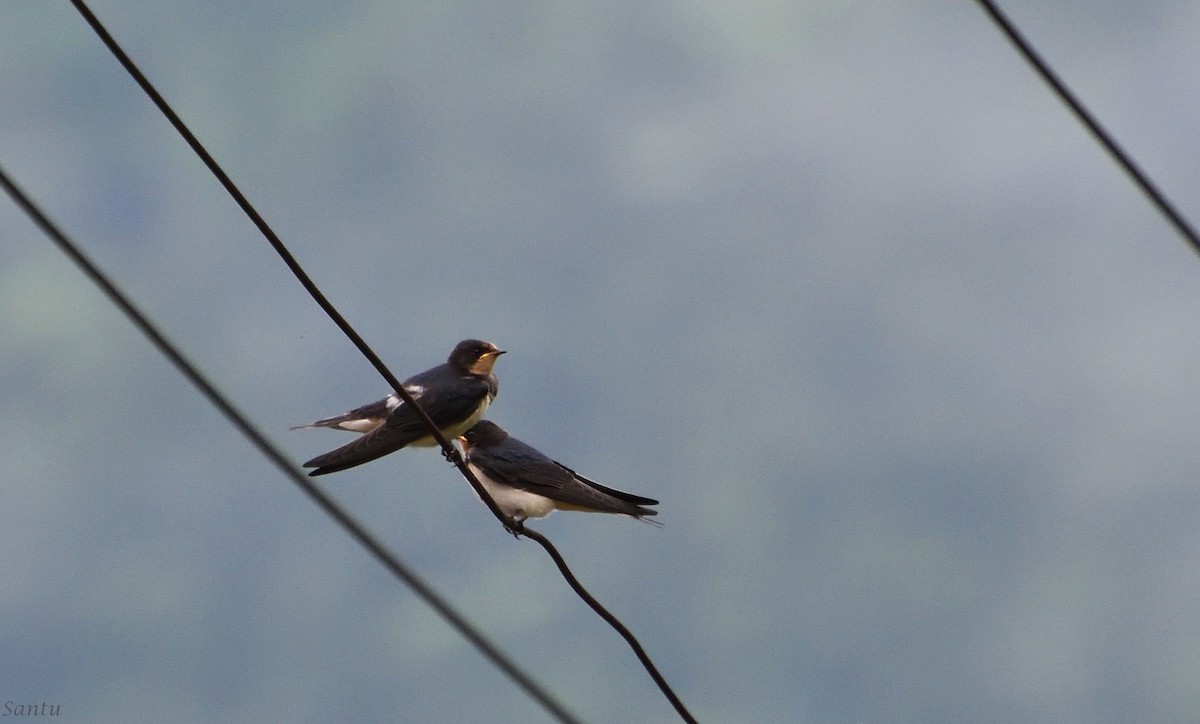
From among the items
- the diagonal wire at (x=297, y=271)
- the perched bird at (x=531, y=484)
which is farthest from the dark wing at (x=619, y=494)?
the diagonal wire at (x=297, y=271)

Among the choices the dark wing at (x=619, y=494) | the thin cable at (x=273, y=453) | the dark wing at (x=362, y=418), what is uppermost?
the dark wing at (x=362, y=418)

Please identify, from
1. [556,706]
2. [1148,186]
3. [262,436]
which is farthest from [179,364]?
[1148,186]

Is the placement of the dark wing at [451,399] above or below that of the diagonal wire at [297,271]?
above

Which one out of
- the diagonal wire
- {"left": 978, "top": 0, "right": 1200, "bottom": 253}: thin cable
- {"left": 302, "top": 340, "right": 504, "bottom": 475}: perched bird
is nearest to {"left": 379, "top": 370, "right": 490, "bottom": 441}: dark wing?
{"left": 302, "top": 340, "right": 504, "bottom": 475}: perched bird

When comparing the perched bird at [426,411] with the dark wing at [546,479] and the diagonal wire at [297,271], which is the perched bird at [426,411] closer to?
Result: the dark wing at [546,479]

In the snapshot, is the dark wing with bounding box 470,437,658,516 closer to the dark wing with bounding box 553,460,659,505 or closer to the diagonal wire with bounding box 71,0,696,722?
the dark wing with bounding box 553,460,659,505

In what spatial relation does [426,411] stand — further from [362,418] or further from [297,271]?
[297,271]

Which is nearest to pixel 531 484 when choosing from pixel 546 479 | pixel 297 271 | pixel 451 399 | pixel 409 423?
pixel 546 479
